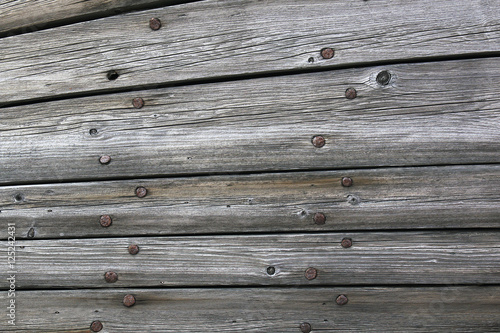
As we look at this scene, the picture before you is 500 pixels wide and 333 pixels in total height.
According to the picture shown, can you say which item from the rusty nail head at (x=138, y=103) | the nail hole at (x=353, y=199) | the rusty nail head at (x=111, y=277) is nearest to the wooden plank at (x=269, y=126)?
the rusty nail head at (x=138, y=103)

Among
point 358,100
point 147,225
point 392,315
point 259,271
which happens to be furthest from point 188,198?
point 392,315

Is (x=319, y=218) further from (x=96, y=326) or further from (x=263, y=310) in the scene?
(x=96, y=326)

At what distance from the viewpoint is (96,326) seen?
1819mm

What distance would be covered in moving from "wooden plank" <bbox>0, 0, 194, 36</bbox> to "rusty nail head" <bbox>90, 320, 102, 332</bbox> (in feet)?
4.39

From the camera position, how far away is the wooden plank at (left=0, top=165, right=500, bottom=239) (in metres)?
1.68

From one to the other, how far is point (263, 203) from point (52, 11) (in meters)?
1.29

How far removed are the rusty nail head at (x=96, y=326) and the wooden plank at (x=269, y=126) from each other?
0.62m

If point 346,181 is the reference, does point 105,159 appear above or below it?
above

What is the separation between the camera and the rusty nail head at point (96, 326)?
1818 millimetres

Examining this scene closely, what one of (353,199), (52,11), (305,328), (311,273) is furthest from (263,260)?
(52,11)

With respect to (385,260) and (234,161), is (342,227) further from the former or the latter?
(234,161)

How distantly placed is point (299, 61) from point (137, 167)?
81 centimetres

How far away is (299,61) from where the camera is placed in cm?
178

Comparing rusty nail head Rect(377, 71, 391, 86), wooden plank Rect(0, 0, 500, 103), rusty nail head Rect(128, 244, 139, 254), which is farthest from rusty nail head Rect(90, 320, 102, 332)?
rusty nail head Rect(377, 71, 391, 86)
